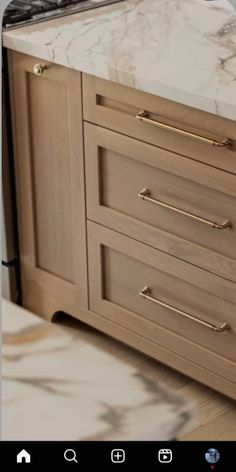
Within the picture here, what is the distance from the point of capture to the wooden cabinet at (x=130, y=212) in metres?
1.52

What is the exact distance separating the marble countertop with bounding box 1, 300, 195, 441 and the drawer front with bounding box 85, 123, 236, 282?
37 cm

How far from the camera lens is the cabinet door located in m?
1.75

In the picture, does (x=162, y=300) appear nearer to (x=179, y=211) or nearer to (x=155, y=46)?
(x=179, y=211)

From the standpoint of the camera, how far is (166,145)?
1542mm

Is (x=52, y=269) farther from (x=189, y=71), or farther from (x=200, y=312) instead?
(x=189, y=71)

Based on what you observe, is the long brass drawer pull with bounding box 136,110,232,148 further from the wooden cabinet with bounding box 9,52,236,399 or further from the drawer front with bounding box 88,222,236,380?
the drawer front with bounding box 88,222,236,380

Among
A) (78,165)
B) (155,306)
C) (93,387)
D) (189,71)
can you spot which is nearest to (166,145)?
(189,71)

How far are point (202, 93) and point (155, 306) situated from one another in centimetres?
55
